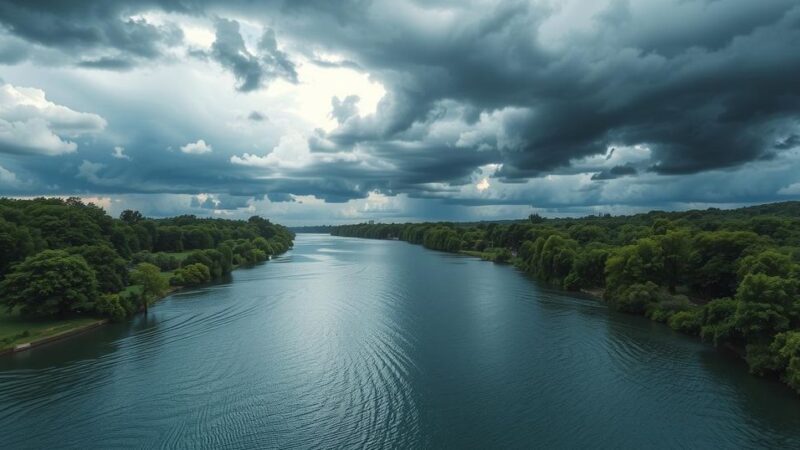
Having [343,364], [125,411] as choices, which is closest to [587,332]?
[343,364]

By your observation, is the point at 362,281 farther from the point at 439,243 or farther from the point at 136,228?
the point at 439,243

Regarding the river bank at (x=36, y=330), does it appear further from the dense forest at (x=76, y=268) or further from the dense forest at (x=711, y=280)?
the dense forest at (x=711, y=280)

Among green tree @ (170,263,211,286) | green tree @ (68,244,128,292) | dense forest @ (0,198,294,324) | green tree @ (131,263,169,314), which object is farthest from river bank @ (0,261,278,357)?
green tree @ (170,263,211,286)

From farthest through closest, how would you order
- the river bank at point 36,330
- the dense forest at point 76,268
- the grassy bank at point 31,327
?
1. the dense forest at point 76,268
2. the grassy bank at point 31,327
3. the river bank at point 36,330

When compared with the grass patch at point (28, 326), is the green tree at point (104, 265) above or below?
above

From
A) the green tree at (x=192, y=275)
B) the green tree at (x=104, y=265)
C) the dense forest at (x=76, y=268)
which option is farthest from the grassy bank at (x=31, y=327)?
the green tree at (x=192, y=275)

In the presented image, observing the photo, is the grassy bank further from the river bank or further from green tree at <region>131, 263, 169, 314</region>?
green tree at <region>131, 263, 169, 314</region>
